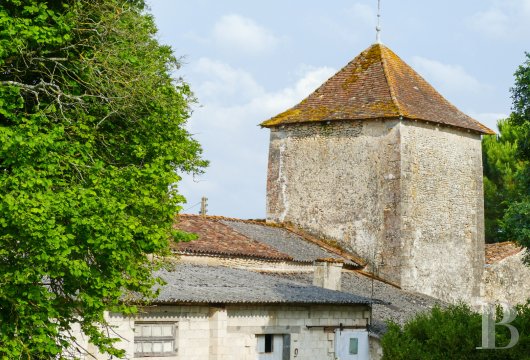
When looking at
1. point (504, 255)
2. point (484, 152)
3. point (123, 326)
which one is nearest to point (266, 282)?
point (123, 326)

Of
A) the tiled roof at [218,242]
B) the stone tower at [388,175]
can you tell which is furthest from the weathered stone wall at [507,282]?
the tiled roof at [218,242]

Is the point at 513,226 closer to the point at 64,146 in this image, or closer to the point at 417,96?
the point at 64,146

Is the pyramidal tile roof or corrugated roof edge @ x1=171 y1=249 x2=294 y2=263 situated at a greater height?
Answer: the pyramidal tile roof

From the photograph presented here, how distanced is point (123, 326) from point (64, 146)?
18.3 feet

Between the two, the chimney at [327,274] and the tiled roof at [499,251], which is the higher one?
the tiled roof at [499,251]

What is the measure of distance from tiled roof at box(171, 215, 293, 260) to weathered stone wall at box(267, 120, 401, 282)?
15.0 feet

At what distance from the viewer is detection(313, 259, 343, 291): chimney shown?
87.2 feet

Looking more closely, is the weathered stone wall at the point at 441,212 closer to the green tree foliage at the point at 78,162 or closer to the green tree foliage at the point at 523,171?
the green tree foliage at the point at 523,171

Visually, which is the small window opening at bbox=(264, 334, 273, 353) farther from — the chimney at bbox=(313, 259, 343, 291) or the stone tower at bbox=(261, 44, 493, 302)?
→ the stone tower at bbox=(261, 44, 493, 302)

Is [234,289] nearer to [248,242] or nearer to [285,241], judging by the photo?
[248,242]

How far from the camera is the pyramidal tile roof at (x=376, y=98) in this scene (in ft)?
109

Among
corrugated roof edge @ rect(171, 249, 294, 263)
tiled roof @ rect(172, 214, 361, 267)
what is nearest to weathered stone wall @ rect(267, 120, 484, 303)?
tiled roof @ rect(172, 214, 361, 267)

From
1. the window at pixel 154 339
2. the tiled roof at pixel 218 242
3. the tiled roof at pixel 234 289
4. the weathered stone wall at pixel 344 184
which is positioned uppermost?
the weathered stone wall at pixel 344 184

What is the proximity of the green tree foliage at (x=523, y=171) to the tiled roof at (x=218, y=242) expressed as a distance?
10.0 meters
